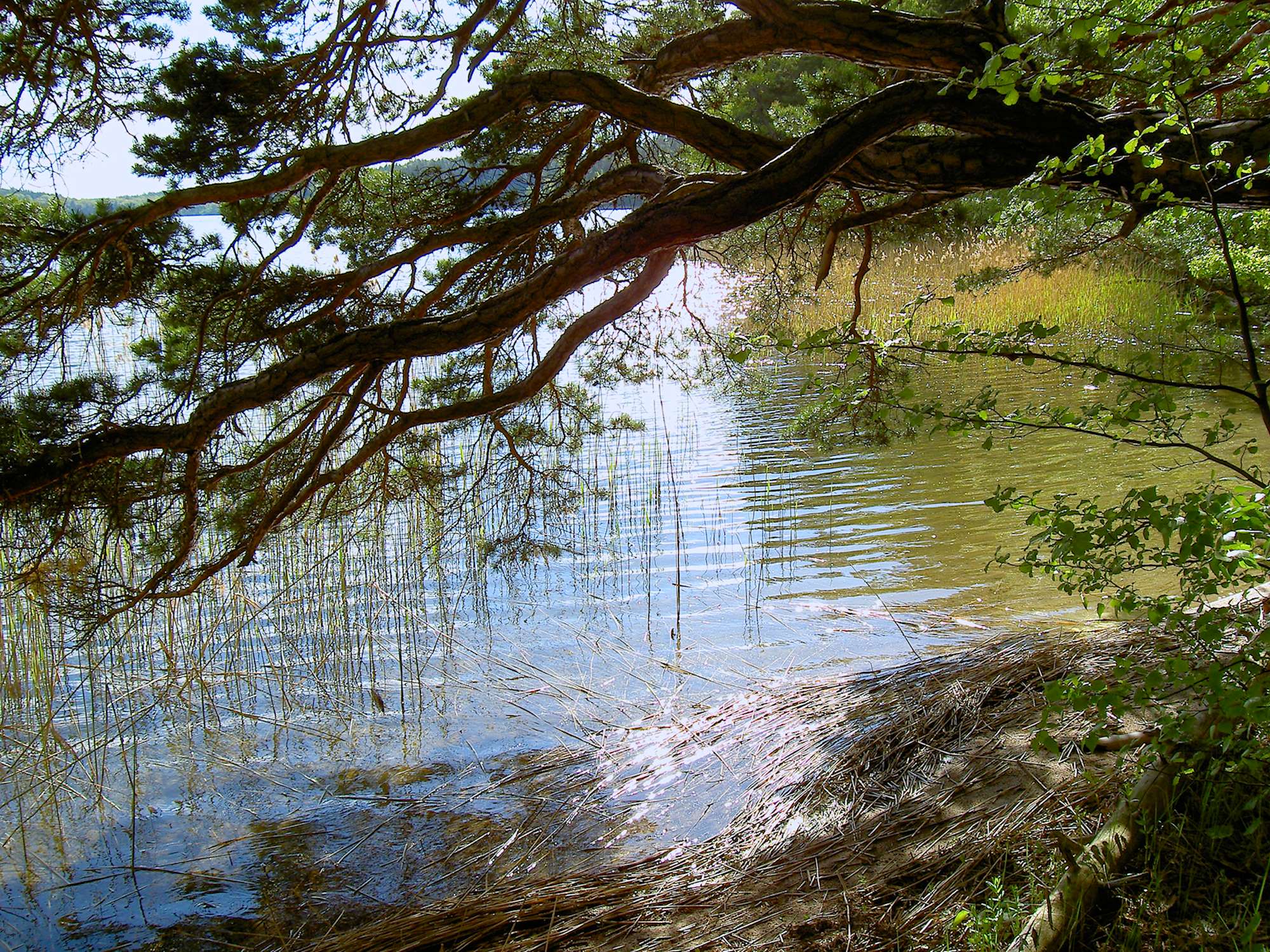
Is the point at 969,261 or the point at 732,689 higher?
the point at 969,261

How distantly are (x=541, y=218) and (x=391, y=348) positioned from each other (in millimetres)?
1154

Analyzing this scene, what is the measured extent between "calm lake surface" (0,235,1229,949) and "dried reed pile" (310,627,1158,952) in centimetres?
23

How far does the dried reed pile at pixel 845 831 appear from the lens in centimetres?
230

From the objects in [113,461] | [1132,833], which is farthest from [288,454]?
[1132,833]

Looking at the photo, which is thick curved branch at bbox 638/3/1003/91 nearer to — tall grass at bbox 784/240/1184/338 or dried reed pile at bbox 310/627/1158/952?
dried reed pile at bbox 310/627/1158/952

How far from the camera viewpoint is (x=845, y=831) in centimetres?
275

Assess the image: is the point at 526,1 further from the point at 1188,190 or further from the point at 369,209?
the point at 1188,190

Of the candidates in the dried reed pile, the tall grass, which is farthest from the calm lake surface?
the tall grass

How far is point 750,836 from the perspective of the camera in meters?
2.95

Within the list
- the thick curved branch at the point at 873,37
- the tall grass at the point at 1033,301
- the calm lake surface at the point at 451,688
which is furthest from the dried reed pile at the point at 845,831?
the tall grass at the point at 1033,301

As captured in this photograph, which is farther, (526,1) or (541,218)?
(526,1)

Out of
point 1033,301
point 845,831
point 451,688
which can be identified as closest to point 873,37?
point 845,831

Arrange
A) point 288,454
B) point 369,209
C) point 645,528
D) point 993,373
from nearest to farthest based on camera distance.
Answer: point 288,454
point 369,209
point 645,528
point 993,373

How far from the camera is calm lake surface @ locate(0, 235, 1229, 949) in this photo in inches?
129
